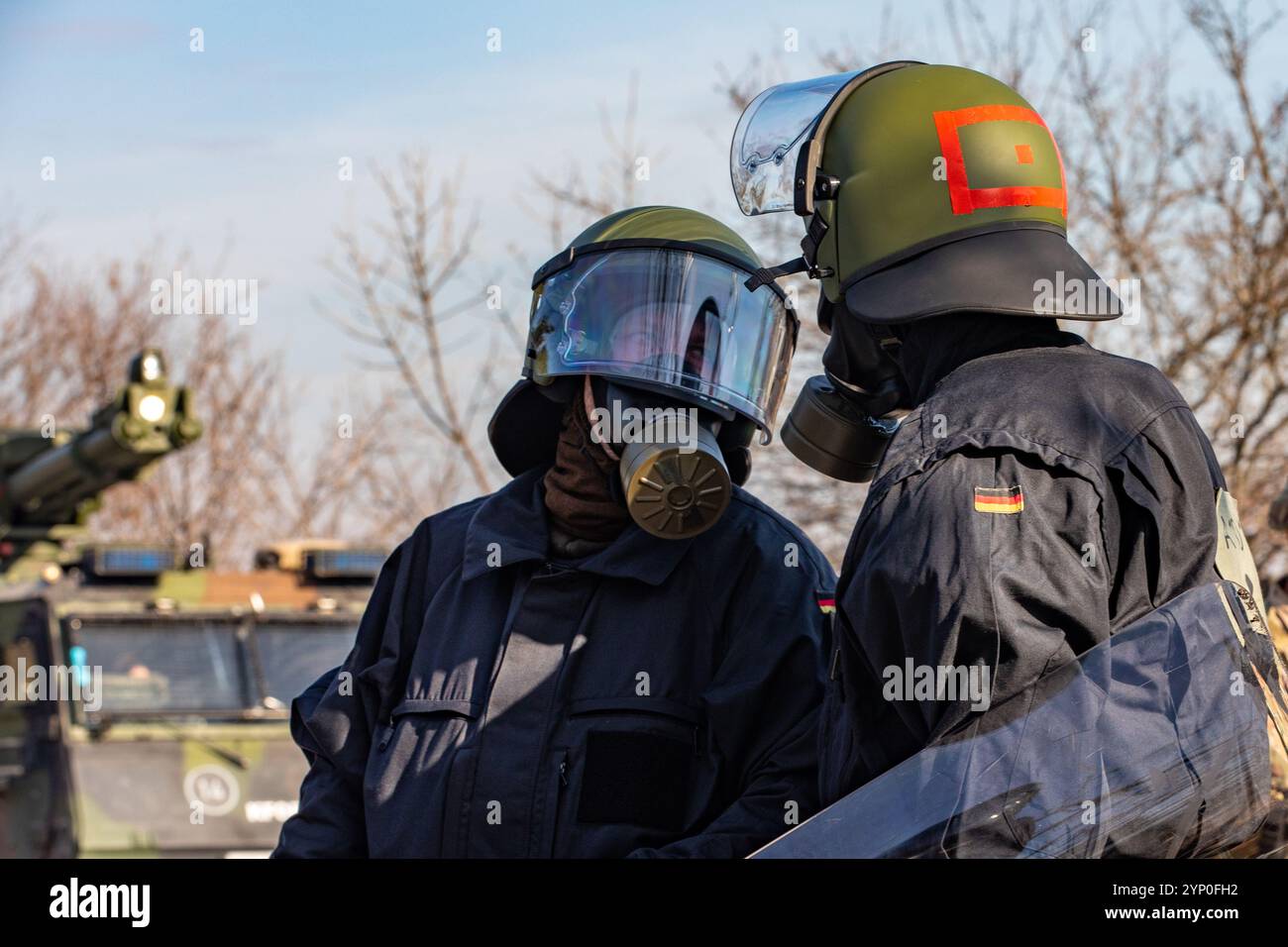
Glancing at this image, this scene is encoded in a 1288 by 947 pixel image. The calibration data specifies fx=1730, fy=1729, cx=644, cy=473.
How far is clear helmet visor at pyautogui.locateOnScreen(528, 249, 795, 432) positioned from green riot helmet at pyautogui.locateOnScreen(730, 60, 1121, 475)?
0.44 m

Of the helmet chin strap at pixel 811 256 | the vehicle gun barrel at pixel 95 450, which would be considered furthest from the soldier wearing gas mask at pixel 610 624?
the vehicle gun barrel at pixel 95 450

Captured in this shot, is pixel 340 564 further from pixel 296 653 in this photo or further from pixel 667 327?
pixel 667 327

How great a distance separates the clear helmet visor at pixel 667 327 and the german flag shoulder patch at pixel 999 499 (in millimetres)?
1042

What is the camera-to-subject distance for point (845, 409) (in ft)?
9.68

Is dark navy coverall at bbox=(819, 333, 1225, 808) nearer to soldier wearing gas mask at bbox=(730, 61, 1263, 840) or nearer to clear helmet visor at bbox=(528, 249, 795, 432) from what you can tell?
soldier wearing gas mask at bbox=(730, 61, 1263, 840)

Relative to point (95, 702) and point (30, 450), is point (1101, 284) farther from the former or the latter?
point (30, 450)

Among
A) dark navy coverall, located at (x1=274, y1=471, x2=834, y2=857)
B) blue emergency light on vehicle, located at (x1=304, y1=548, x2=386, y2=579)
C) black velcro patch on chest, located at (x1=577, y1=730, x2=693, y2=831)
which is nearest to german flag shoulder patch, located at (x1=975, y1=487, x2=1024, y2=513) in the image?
dark navy coverall, located at (x1=274, y1=471, x2=834, y2=857)

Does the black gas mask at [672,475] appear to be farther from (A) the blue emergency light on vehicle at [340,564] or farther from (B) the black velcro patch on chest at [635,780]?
(A) the blue emergency light on vehicle at [340,564]

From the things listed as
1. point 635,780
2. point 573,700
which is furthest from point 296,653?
point 635,780

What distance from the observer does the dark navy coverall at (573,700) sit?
2775 mm

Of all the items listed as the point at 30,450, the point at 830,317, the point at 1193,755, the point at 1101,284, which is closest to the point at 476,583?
the point at 830,317

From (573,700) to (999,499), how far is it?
1053 mm

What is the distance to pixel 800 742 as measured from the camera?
2.71m

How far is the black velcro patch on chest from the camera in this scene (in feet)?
9.14
